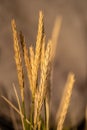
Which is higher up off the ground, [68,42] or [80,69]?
[68,42]

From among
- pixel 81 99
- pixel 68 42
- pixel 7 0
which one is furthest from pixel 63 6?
pixel 81 99

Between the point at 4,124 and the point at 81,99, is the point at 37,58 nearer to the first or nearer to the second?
the point at 4,124

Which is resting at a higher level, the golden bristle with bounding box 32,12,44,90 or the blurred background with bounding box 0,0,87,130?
the golden bristle with bounding box 32,12,44,90

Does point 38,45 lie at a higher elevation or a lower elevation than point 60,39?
higher

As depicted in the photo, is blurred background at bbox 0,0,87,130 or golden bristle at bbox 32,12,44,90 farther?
blurred background at bbox 0,0,87,130

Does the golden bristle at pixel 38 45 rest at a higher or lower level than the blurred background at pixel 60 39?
higher

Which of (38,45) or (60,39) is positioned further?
(60,39)

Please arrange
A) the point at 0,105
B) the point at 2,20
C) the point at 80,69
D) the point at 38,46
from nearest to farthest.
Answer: the point at 38,46 → the point at 0,105 → the point at 2,20 → the point at 80,69

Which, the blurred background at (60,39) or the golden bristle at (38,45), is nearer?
the golden bristle at (38,45)
